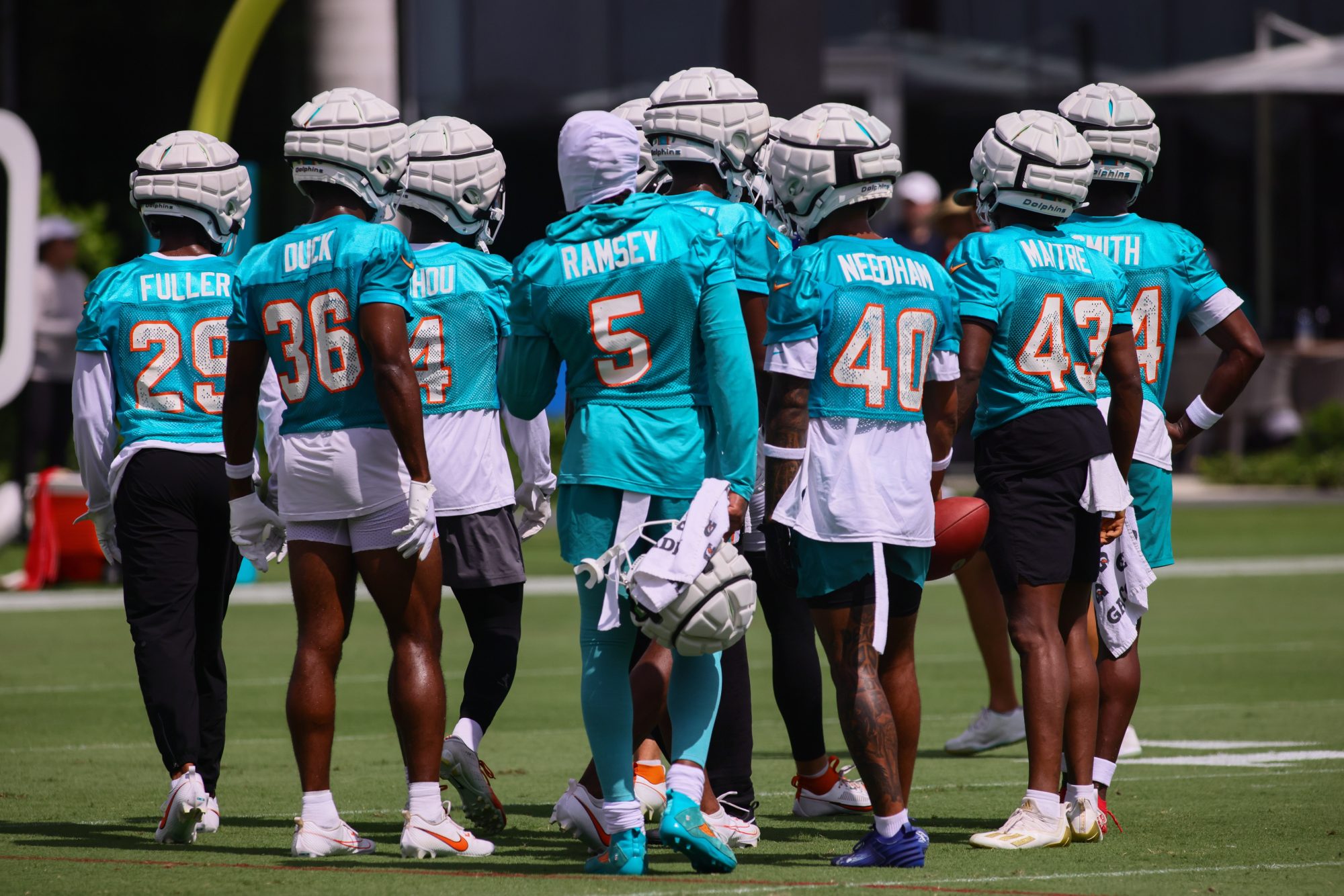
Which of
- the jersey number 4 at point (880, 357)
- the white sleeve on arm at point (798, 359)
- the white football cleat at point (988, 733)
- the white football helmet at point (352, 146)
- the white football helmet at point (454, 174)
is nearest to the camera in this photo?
the white sleeve on arm at point (798, 359)

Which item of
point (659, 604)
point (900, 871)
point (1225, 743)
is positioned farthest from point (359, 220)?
point (1225, 743)

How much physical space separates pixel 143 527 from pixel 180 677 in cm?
54

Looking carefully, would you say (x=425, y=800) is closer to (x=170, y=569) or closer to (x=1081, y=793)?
(x=170, y=569)

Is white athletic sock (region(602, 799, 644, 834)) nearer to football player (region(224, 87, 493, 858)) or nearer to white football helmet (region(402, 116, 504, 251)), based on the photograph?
football player (region(224, 87, 493, 858))

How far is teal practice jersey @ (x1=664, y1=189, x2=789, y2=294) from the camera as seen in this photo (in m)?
6.44

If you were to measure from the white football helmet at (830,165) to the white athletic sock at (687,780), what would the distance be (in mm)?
1751

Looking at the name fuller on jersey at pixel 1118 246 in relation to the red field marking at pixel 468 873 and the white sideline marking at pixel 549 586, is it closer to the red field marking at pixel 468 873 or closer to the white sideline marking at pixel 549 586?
the red field marking at pixel 468 873

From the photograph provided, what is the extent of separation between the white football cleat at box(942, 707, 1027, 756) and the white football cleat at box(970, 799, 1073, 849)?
7.91 ft

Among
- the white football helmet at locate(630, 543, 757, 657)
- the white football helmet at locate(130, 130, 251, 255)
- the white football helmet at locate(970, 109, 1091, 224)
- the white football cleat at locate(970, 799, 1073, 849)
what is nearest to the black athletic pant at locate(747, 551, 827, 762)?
the white football cleat at locate(970, 799, 1073, 849)

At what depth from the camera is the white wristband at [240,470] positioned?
6.55 m

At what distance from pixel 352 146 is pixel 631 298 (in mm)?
1109

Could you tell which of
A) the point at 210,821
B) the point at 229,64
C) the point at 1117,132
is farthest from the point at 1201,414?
the point at 229,64

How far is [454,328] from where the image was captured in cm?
718

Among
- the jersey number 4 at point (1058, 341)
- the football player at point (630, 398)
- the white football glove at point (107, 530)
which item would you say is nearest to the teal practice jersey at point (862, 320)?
the football player at point (630, 398)
